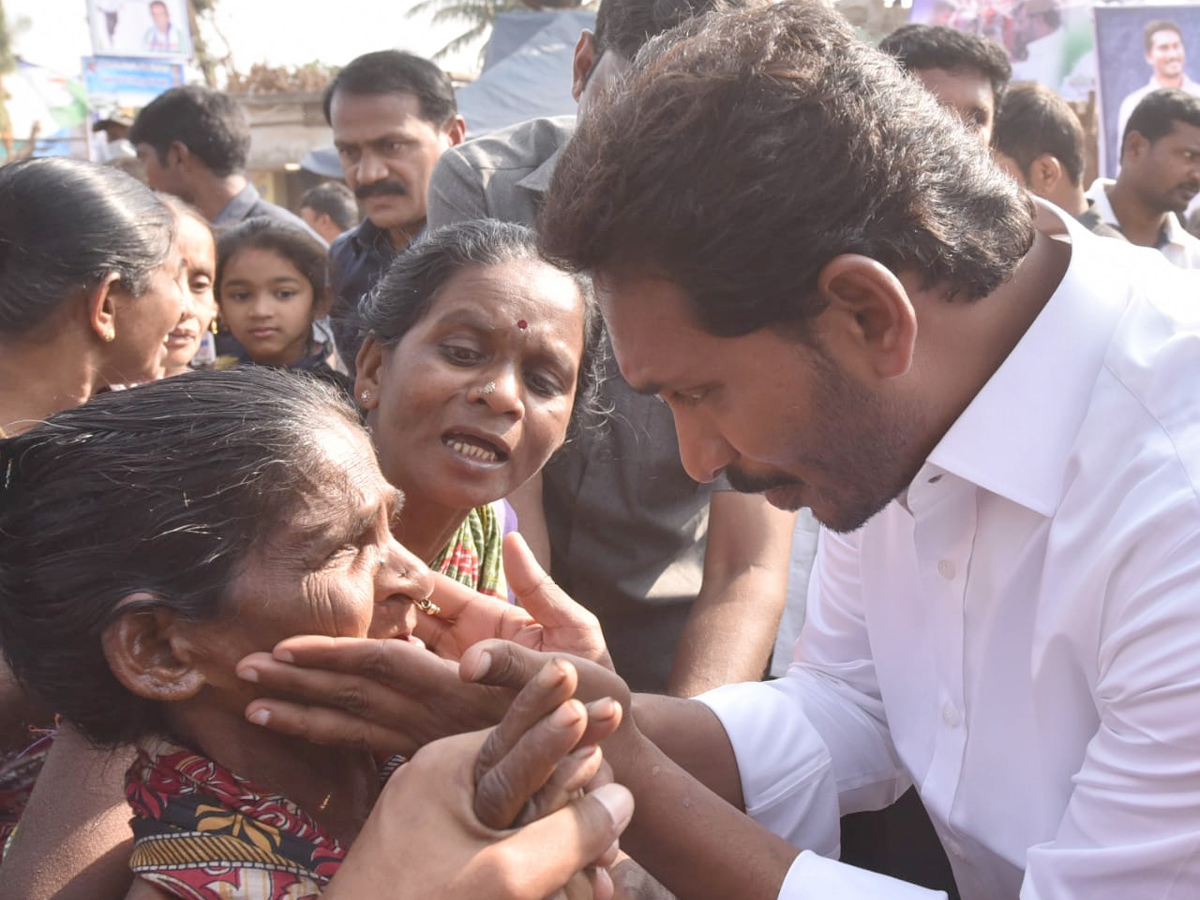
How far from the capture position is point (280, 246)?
17.9 ft

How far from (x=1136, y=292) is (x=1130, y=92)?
6186mm

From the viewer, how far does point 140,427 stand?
1.81 m

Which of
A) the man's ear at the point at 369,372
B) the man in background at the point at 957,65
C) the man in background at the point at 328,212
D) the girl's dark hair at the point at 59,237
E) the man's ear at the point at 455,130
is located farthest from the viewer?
the man in background at the point at 328,212

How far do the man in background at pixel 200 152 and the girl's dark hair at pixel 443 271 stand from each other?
3859 millimetres

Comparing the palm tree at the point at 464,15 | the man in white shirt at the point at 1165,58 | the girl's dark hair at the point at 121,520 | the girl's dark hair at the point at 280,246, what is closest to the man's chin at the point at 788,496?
the girl's dark hair at the point at 121,520

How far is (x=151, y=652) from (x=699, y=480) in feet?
3.37

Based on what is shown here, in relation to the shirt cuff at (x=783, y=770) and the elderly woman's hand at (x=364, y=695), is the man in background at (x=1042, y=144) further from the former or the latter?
the elderly woman's hand at (x=364, y=695)

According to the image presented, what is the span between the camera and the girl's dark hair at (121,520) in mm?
1740

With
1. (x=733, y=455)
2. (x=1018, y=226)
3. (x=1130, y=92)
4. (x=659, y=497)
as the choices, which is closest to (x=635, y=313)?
(x=733, y=455)

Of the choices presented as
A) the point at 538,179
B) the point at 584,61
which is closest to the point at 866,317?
the point at 538,179

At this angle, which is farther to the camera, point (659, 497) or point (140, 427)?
point (659, 497)

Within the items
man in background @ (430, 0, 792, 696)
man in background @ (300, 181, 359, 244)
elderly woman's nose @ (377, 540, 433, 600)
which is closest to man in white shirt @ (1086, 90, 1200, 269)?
man in background @ (430, 0, 792, 696)

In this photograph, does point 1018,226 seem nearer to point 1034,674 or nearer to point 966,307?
point 966,307

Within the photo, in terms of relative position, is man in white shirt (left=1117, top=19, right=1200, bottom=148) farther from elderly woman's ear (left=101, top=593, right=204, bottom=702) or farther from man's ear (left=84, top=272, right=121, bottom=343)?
elderly woman's ear (left=101, top=593, right=204, bottom=702)
